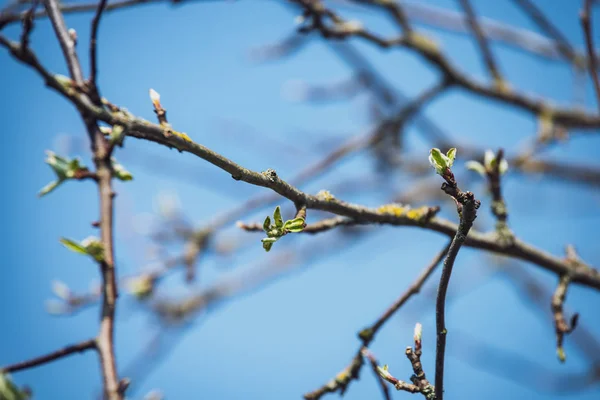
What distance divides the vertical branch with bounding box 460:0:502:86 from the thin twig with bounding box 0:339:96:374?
2.13 m

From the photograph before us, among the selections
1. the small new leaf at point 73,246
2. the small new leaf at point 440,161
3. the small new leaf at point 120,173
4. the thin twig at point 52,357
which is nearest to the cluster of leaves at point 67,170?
the small new leaf at point 120,173

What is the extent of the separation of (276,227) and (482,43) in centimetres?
199

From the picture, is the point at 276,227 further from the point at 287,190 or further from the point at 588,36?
the point at 588,36

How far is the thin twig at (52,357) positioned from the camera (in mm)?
948

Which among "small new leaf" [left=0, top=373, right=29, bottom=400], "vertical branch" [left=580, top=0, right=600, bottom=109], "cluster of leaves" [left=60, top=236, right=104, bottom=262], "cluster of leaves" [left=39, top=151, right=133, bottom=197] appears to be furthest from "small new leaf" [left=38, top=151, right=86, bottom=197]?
"vertical branch" [left=580, top=0, right=600, bottom=109]

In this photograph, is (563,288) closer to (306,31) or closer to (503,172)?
(503,172)

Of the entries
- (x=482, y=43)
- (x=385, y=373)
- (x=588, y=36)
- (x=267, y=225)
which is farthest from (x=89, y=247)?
(x=482, y=43)

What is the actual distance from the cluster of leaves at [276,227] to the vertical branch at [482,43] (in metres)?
1.81

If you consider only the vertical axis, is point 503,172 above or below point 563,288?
above

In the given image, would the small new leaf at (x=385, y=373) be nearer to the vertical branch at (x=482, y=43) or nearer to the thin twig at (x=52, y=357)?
the thin twig at (x=52, y=357)

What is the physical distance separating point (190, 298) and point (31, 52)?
100 inches

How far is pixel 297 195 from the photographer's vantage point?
103 cm

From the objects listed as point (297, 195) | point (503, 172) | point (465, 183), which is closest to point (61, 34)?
point (297, 195)

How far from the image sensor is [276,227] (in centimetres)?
96
